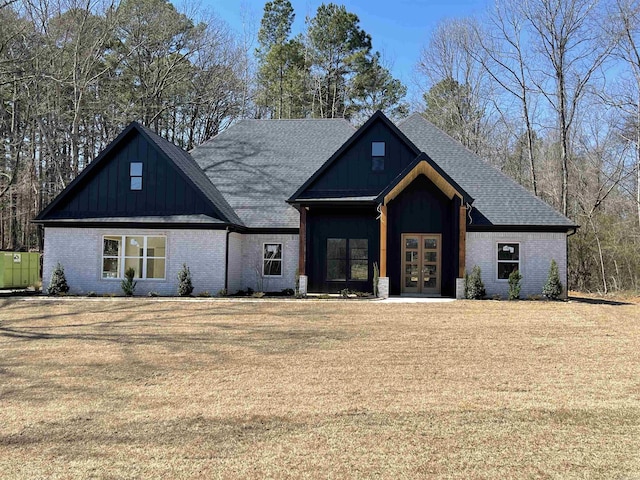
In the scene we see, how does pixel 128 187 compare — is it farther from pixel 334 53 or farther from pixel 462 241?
pixel 334 53

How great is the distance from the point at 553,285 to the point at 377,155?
736cm

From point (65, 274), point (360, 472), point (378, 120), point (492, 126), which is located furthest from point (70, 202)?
point (492, 126)

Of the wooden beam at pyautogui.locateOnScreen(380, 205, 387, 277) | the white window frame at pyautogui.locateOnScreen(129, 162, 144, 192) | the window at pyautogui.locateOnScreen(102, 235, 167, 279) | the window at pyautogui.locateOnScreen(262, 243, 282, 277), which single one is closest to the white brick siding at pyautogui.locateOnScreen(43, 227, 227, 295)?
the window at pyautogui.locateOnScreen(102, 235, 167, 279)

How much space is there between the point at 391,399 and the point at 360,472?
7.37 ft

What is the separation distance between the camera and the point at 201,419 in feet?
20.5

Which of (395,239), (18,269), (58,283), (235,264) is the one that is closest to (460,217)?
(395,239)

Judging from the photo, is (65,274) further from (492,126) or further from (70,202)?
(492,126)

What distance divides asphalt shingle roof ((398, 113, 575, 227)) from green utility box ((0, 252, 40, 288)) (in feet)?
54.5

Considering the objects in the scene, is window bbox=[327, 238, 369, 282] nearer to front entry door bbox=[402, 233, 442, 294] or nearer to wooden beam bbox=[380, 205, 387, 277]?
front entry door bbox=[402, 233, 442, 294]

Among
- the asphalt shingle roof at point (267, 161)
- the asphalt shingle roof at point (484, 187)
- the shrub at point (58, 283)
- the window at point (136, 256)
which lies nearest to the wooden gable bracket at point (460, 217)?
the asphalt shingle roof at point (484, 187)

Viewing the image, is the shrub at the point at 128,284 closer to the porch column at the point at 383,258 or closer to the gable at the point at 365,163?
the gable at the point at 365,163

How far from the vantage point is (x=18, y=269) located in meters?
23.2

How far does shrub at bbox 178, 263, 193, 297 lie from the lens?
1900 centimetres

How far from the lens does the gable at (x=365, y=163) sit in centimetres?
1983
